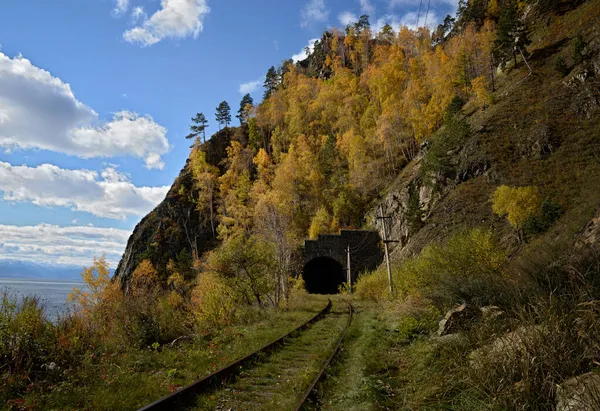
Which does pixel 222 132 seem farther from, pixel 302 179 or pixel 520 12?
pixel 520 12

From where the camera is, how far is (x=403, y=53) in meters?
75.2

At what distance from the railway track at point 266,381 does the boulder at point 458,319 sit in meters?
2.67

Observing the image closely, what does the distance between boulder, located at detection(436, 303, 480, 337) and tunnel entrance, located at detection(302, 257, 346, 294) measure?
120 feet

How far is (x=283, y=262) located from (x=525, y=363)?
16.3 metres

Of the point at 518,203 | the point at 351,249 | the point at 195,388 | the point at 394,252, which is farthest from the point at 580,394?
the point at 351,249

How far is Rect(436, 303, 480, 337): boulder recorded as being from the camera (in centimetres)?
736

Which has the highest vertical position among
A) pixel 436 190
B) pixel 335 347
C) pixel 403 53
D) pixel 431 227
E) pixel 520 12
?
pixel 403 53

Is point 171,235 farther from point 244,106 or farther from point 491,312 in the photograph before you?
point 491,312

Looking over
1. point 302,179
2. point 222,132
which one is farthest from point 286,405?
point 222,132

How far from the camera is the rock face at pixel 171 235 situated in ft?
194

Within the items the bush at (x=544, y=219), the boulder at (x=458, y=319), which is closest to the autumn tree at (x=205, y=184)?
the bush at (x=544, y=219)

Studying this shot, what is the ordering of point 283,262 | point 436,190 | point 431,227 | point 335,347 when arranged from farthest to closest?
1. point 436,190
2. point 431,227
3. point 283,262
4. point 335,347

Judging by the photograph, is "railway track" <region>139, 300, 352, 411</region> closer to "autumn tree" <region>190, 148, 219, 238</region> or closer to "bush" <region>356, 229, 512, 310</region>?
"bush" <region>356, 229, 512, 310</region>

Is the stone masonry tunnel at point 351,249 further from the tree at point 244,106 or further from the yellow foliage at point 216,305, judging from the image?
the tree at point 244,106
